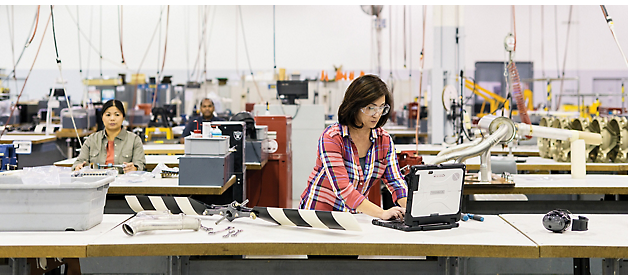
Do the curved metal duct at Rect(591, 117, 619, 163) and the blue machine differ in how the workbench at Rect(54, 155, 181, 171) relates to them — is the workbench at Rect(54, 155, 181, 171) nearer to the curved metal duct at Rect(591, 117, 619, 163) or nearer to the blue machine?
the blue machine

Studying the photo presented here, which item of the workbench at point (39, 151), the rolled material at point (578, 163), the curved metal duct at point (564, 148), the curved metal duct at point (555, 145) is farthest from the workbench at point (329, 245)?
the workbench at point (39, 151)

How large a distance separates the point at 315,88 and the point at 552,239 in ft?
22.1

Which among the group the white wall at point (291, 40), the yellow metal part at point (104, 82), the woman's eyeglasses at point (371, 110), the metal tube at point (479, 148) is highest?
the white wall at point (291, 40)

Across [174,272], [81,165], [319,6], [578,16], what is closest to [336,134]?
[174,272]

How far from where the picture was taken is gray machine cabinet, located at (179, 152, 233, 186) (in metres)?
2.98

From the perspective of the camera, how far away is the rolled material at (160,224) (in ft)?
6.21

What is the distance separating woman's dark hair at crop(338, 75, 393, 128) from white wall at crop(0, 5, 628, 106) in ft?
28.3

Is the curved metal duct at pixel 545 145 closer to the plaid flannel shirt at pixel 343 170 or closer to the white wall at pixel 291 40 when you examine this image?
the plaid flannel shirt at pixel 343 170

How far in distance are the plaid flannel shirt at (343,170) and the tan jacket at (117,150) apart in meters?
1.81

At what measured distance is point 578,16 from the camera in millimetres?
11203

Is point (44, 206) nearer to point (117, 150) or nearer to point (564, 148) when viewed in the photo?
point (117, 150)

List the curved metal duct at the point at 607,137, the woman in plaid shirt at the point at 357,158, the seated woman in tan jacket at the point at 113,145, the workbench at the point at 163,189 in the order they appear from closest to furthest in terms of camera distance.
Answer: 1. the woman in plaid shirt at the point at 357,158
2. the workbench at the point at 163,189
3. the seated woman in tan jacket at the point at 113,145
4. the curved metal duct at the point at 607,137

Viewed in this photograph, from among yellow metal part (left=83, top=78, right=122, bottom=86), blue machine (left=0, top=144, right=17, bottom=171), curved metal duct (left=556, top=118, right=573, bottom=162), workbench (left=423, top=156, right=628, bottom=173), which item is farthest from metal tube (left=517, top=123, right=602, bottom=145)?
yellow metal part (left=83, top=78, right=122, bottom=86)

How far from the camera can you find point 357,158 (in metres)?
2.28
